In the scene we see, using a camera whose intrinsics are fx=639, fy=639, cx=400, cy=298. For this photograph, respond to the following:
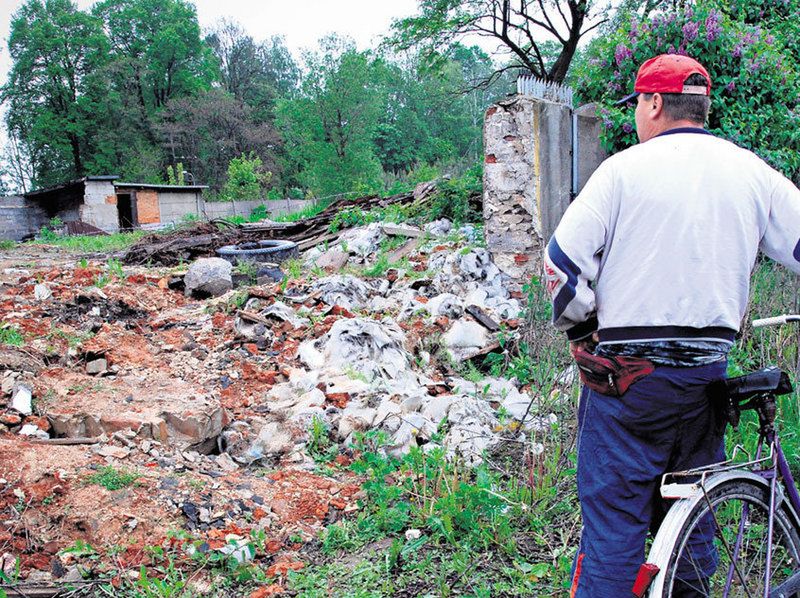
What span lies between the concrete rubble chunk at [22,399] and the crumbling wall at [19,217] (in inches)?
922

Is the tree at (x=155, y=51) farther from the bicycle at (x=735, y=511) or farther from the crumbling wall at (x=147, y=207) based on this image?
the bicycle at (x=735, y=511)

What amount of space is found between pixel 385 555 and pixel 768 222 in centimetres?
208

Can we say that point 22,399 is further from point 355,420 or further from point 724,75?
point 724,75

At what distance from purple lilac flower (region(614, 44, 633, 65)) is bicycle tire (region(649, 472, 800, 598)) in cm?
676

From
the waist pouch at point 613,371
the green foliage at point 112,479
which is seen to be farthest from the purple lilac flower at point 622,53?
the green foliage at point 112,479

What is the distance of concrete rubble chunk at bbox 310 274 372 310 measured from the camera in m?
7.27

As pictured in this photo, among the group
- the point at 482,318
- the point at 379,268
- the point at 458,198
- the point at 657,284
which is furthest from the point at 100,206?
the point at 657,284

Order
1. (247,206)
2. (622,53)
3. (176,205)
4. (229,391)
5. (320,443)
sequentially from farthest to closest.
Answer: (247,206) < (176,205) < (622,53) < (229,391) < (320,443)

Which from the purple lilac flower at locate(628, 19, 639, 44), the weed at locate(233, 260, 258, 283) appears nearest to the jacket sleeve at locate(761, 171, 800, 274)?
the purple lilac flower at locate(628, 19, 639, 44)

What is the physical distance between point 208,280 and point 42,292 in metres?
1.90

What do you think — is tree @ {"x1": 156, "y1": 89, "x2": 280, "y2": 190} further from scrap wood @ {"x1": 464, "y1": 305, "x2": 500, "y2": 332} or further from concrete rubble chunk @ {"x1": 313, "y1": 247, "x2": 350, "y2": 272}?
scrap wood @ {"x1": 464, "y1": 305, "x2": 500, "y2": 332}

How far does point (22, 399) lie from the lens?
Result: 440 centimetres

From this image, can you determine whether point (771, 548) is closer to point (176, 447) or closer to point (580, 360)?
point (580, 360)

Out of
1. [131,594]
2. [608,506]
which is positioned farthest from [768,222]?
[131,594]
